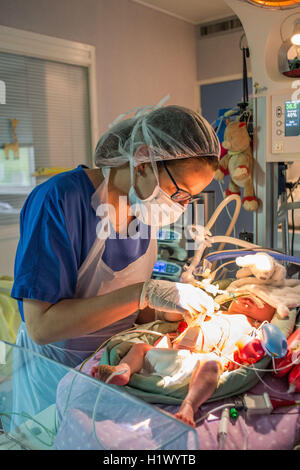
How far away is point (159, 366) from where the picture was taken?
1.33m

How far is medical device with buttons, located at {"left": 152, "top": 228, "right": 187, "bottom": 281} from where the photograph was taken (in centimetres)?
282

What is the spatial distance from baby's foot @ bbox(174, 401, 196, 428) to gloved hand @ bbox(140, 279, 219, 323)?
0.94ft

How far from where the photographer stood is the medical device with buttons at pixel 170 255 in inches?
111

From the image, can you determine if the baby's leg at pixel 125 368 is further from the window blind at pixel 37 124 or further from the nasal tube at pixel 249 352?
the window blind at pixel 37 124

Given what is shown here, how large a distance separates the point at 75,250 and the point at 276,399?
72 cm

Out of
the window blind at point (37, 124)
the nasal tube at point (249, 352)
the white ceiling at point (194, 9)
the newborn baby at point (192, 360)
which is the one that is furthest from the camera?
the white ceiling at point (194, 9)

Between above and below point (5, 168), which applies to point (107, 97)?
above

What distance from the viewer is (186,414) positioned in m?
1.06

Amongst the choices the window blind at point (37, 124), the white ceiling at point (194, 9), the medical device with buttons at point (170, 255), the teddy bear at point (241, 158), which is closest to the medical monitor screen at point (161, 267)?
the medical device with buttons at point (170, 255)

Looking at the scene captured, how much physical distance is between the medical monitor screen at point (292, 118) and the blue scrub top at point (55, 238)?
107 cm

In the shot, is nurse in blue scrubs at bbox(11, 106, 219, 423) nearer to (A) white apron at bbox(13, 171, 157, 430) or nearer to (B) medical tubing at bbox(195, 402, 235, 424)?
(A) white apron at bbox(13, 171, 157, 430)
